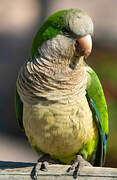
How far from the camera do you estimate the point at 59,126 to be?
3.72 m

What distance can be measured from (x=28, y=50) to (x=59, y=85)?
4791 millimetres

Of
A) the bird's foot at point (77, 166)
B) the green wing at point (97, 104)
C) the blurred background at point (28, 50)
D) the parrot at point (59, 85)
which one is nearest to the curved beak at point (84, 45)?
the parrot at point (59, 85)

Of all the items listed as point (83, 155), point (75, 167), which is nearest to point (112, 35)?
point (83, 155)

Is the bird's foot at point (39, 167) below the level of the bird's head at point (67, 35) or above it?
below

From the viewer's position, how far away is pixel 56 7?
334 inches

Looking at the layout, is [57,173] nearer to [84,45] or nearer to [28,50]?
[84,45]

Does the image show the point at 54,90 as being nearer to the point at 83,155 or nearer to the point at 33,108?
the point at 33,108

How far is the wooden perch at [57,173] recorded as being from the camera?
322 cm

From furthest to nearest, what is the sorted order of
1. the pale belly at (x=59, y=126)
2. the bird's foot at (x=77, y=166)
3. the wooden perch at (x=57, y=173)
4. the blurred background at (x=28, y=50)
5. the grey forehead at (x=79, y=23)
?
the blurred background at (x=28, y=50)
the pale belly at (x=59, y=126)
the grey forehead at (x=79, y=23)
the bird's foot at (x=77, y=166)
the wooden perch at (x=57, y=173)

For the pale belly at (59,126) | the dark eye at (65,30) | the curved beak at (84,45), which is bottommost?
the pale belly at (59,126)

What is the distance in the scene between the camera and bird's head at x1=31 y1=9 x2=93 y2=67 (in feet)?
11.5

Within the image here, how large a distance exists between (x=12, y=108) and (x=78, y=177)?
5.09m

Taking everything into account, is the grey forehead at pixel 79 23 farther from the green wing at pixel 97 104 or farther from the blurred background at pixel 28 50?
the blurred background at pixel 28 50

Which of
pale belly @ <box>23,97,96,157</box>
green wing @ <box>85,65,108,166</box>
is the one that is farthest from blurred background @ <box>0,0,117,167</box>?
pale belly @ <box>23,97,96,157</box>
